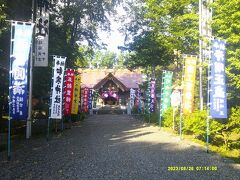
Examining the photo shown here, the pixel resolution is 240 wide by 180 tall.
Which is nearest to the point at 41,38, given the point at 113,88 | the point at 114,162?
the point at 114,162

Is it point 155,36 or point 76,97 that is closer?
point 76,97

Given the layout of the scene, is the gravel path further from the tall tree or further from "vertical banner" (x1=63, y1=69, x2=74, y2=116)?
"vertical banner" (x1=63, y1=69, x2=74, y2=116)

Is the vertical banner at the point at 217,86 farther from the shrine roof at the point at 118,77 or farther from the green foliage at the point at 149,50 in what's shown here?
the shrine roof at the point at 118,77

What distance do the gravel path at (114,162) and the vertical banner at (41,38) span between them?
4.39m

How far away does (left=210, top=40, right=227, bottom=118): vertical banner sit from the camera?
12602mm

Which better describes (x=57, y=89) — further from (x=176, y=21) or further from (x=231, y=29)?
(x=176, y=21)

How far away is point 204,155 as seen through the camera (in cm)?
1216

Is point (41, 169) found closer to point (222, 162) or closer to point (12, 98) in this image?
point (12, 98)

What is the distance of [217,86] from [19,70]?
6959 mm

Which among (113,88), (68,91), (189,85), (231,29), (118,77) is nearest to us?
(231,29)

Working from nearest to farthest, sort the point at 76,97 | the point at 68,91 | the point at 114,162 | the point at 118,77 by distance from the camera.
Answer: the point at 114,162 → the point at 68,91 → the point at 76,97 → the point at 118,77

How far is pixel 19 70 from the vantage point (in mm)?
11961

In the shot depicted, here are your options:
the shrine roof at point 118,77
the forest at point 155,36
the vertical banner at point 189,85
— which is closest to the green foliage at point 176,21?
the forest at point 155,36

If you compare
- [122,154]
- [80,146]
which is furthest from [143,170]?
[80,146]
